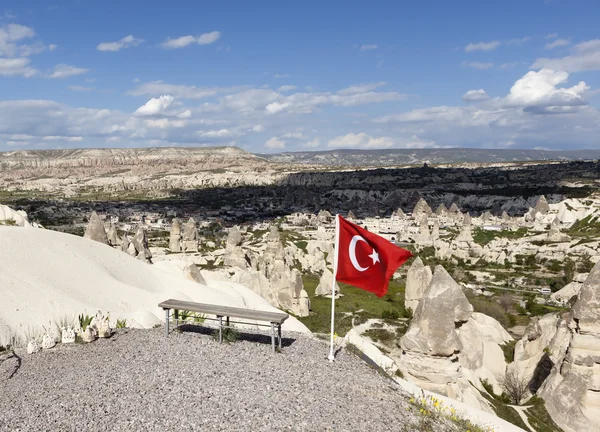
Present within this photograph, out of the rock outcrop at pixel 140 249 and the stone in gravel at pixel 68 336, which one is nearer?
the stone in gravel at pixel 68 336

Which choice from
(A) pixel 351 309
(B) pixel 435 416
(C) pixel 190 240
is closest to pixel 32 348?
(B) pixel 435 416

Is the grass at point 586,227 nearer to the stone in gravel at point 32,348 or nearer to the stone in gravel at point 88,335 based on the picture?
the stone in gravel at point 88,335

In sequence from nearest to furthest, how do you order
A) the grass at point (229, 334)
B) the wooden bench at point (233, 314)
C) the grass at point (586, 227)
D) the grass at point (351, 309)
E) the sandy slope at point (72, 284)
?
the wooden bench at point (233, 314), the grass at point (229, 334), the sandy slope at point (72, 284), the grass at point (351, 309), the grass at point (586, 227)

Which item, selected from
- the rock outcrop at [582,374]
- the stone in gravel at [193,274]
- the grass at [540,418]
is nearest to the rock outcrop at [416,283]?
the stone in gravel at [193,274]

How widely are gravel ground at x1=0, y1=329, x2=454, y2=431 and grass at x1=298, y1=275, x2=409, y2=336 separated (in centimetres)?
2167

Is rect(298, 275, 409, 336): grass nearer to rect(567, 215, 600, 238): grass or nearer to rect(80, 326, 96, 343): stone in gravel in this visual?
rect(80, 326, 96, 343): stone in gravel

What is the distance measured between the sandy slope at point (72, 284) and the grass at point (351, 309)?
15.1m

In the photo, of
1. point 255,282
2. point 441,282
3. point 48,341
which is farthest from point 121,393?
point 255,282

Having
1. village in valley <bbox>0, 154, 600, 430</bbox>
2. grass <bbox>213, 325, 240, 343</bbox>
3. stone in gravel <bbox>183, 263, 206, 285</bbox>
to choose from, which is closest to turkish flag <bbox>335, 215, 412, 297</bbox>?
village in valley <bbox>0, 154, 600, 430</bbox>

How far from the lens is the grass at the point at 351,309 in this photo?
120 feet

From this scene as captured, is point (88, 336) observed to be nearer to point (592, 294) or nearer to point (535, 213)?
point (592, 294)

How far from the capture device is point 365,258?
459 inches

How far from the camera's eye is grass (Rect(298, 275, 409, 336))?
36.4 m

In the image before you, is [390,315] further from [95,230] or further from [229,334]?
[229,334]
